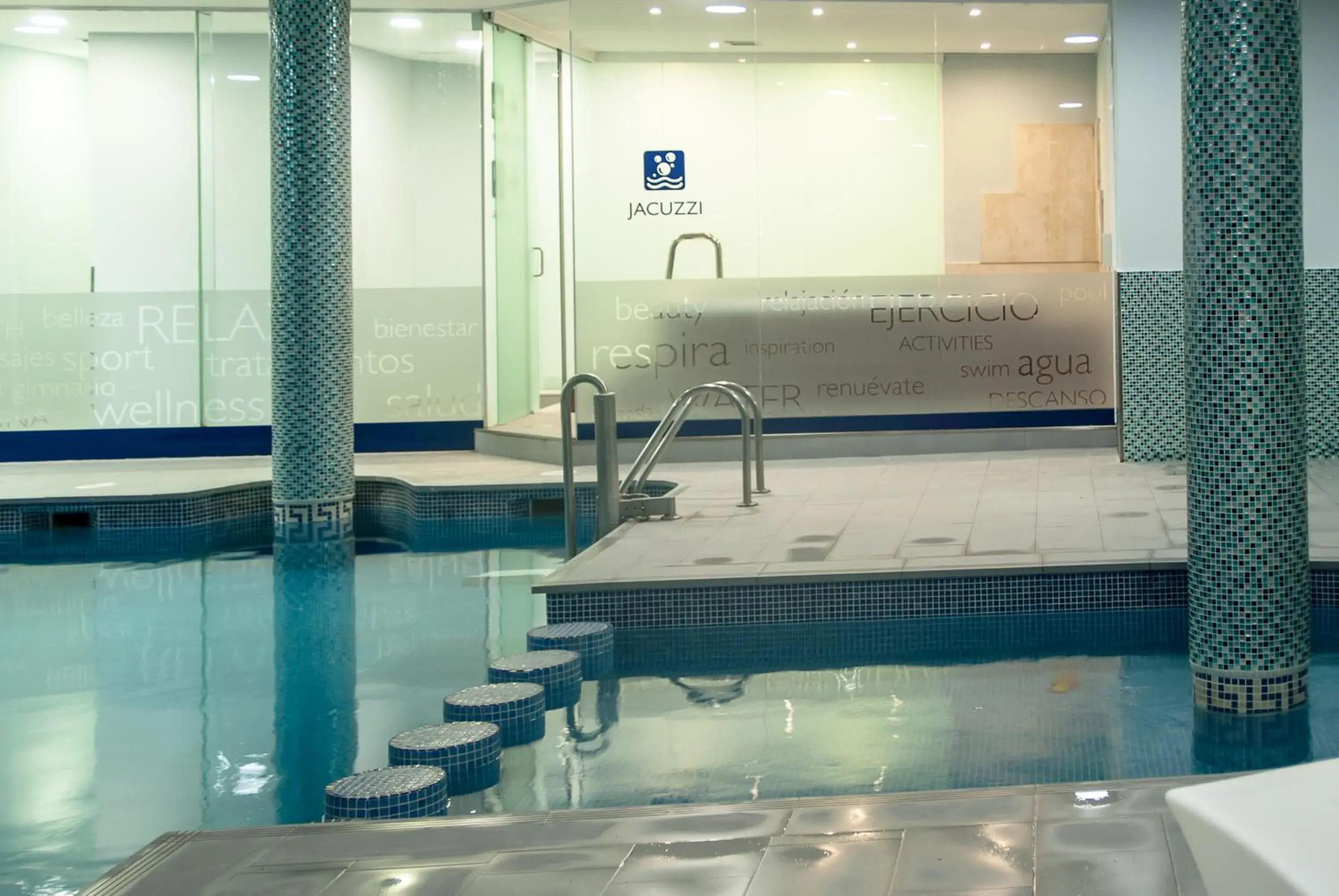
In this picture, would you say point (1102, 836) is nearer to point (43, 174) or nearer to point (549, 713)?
point (549, 713)

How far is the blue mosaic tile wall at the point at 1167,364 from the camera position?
888cm

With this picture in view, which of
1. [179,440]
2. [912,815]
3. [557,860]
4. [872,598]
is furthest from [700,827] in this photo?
[179,440]

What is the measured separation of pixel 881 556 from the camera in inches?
235

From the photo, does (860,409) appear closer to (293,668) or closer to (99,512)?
(99,512)

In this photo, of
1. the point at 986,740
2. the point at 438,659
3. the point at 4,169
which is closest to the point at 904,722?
the point at 986,740

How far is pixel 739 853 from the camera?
2861 mm

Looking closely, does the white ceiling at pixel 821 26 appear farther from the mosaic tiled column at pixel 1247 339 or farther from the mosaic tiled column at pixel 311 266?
the mosaic tiled column at pixel 1247 339

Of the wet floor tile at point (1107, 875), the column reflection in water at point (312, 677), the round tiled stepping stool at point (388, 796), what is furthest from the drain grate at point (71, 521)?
the wet floor tile at point (1107, 875)

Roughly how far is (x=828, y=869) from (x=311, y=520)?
626cm

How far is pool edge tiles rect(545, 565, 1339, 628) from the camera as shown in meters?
5.66

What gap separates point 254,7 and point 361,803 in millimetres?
8097

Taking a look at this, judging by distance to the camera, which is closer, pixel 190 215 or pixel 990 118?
pixel 990 118

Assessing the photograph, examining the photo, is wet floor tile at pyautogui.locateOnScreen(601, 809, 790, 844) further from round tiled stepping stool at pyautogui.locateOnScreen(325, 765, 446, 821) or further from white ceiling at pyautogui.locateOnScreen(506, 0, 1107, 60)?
white ceiling at pyautogui.locateOnScreen(506, 0, 1107, 60)

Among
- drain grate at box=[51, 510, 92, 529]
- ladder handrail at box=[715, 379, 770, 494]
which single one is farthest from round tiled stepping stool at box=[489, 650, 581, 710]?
drain grate at box=[51, 510, 92, 529]
